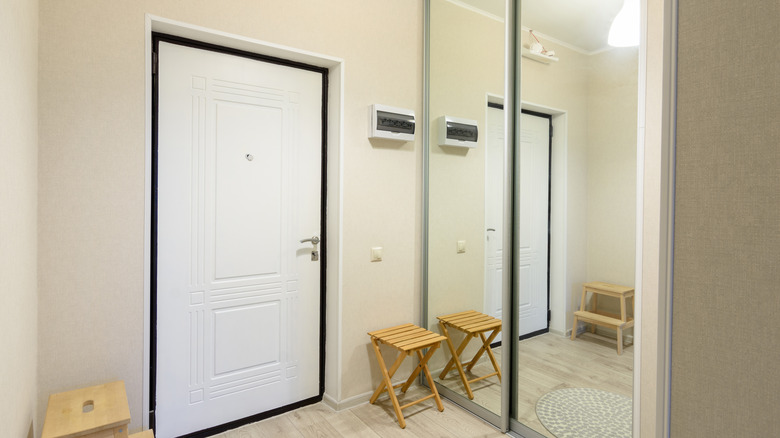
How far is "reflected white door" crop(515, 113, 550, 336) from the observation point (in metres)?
2.29

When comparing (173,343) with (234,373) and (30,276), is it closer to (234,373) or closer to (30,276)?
(234,373)

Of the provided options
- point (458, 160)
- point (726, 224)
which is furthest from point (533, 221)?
point (726, 224)

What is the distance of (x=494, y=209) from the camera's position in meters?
2.55

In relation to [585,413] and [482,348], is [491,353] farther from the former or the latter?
[585,413]

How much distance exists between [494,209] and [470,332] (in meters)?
0.74

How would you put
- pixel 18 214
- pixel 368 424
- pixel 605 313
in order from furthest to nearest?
pixel 368 424 < pixel 605 313 < pixel 18 214

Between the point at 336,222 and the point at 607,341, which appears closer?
the point at 607,341

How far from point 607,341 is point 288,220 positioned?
180cm

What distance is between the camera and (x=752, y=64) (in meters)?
0.74

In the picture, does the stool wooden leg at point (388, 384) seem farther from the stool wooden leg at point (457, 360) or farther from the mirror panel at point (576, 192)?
the mirror panel at point (576, 192)

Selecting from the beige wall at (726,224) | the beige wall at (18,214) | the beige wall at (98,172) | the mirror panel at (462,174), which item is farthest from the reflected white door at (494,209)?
the beige wall at (18,214)

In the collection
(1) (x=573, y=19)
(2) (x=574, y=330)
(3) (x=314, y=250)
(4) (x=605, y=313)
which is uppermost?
(1) (x=573, y=19)

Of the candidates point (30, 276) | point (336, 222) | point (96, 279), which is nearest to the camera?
point (30, 276)

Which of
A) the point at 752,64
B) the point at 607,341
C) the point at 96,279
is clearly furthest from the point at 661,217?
the point at 96,279
